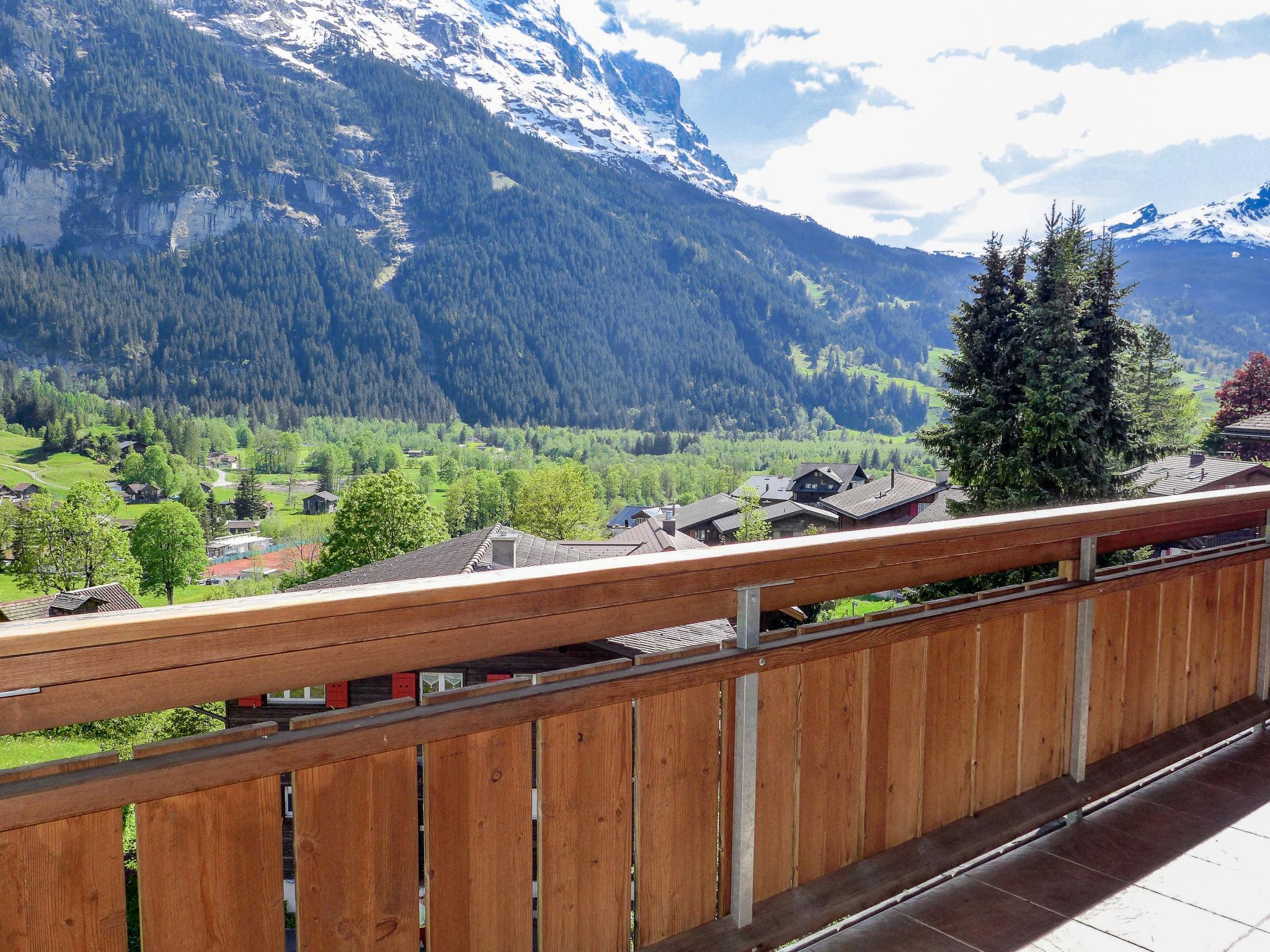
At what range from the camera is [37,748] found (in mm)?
28328

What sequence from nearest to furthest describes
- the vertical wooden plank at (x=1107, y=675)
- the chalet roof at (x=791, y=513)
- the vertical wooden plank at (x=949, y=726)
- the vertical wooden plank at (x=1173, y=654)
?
the vertical wooden plank at (x=949, y=726), the vertical wooden plank at (x=1107, y=675), the vertical wooden plank at (x=1173, y=654), the chalet roof at (x=791, y=513)

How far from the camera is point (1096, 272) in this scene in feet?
58.7

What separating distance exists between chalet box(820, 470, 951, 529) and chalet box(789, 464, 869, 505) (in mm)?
20499

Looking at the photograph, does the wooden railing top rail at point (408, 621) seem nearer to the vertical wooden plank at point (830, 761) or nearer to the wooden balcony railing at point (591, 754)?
the wooden balcony railing at point (591, 754)

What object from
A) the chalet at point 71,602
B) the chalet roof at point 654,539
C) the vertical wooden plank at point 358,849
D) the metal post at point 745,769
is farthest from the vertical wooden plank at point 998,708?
the chalet at point 71,602

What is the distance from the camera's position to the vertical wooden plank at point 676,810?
146cm

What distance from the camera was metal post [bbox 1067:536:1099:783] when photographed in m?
2.27

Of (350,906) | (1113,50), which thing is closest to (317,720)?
(350,906)

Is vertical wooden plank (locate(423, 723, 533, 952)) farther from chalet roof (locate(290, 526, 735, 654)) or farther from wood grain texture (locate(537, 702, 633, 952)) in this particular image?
chalet roof (locate(290, 526, 735, 654))

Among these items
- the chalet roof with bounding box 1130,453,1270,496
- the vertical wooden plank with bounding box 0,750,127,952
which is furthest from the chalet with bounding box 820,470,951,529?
the vertical wooden plank with bounding box 0,750,127,952

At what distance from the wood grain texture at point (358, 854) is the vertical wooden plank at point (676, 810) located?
16.0 inches

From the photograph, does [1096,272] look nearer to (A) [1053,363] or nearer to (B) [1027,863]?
(A) [1053,363]

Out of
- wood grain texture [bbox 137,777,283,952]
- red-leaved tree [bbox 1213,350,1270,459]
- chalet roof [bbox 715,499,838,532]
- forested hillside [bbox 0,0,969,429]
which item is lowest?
chalet roof [bbox 715,499,838,532]

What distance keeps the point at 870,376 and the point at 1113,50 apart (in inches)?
5889
